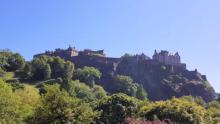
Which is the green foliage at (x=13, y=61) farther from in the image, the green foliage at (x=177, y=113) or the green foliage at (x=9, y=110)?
the green foliage at (x=9, y=110)

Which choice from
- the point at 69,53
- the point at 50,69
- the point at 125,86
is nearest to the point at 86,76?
the point at 50,69

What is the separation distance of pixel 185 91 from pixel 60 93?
136731 mm

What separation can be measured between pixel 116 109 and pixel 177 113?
1402 centimetres

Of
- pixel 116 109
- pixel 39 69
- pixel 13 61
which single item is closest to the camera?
pixel 116 109

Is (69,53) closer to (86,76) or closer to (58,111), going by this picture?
(86,76)

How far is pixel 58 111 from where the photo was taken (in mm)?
47031

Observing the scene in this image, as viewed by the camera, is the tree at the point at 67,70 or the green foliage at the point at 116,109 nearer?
the green foliage at the point at 116,109

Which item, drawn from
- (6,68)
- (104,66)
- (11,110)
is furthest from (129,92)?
(11,110)

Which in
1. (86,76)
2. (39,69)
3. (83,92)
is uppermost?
(39,69)

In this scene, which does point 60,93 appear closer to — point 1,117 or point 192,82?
point 1,117

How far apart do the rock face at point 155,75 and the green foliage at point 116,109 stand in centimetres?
9693

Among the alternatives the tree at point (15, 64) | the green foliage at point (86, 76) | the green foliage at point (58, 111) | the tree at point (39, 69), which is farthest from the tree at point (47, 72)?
the green foliage at point (58, 111)

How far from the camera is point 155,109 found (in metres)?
67.1

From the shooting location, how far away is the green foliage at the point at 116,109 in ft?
243
